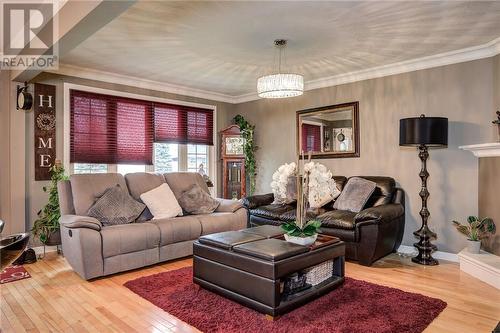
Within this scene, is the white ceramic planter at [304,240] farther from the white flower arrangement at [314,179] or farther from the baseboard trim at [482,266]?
the baseboard trim at [482,266]

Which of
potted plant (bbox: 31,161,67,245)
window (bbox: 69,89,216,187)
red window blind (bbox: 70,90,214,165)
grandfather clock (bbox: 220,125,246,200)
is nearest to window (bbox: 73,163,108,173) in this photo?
window (bbox: 69,89,216,187)

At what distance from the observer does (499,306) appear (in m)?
2.64

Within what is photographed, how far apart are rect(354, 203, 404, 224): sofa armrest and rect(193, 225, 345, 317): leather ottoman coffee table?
2.55 feet

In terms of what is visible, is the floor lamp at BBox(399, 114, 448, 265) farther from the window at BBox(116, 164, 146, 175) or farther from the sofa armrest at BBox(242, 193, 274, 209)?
the window at BBox(116, 164, 146, 175)

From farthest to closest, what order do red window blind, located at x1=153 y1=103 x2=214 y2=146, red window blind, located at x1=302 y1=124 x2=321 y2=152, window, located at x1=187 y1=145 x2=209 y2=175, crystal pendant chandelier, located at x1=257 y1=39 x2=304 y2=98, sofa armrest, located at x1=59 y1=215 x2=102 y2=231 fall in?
1. window, located at x1=187 y1=145 x2=209 y2=175
2. red window blind, located at x1=153 y1=103 x2=214 y2=146
3. red window blind, located at x1=302 y1=124 x2=321 y2=152
4. crystal pendant chandelier, located at x1=257 y1=39 x2=304 y2=98
5. sofa armrest, located at x1=59 y1=215 x2=102 y2=231

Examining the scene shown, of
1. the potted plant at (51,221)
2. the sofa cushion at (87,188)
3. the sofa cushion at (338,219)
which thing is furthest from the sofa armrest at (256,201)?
the potted plant at (51,221)

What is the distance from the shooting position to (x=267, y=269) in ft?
7.70

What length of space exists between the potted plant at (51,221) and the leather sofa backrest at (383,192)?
391cm

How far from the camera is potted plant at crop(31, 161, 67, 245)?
399 cm

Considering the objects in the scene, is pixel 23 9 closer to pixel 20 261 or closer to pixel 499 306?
pixel 20 261

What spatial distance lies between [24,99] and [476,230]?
5.43 meters

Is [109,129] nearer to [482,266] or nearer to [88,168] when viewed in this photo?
[88,168]

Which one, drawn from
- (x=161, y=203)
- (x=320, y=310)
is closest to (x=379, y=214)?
(x=320, y=310)

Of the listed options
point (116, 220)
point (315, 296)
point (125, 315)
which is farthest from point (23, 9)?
point (315, 296)
